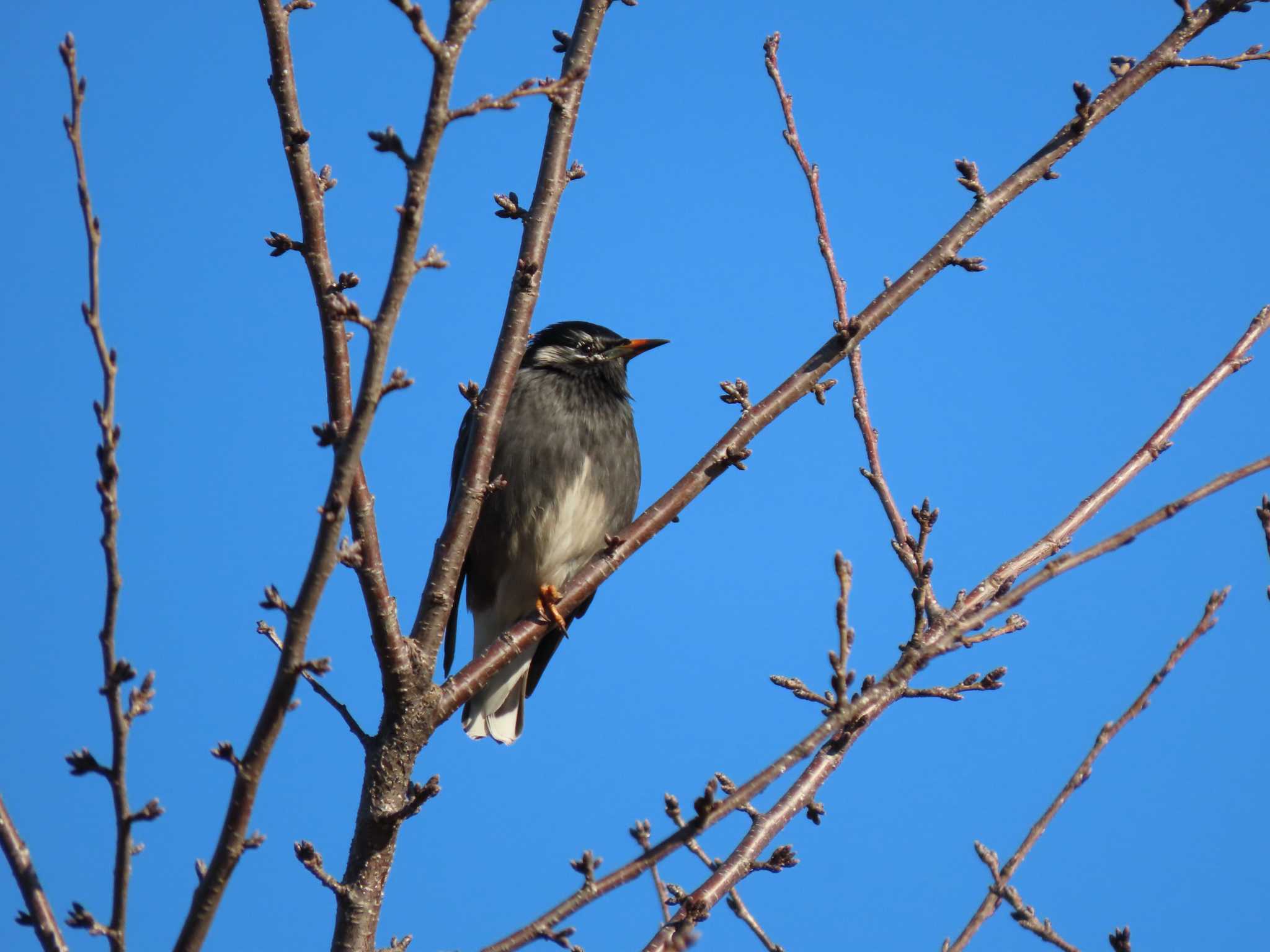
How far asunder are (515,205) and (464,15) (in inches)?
63.0

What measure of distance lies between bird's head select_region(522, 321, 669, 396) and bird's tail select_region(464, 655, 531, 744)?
A: 1.71 meters

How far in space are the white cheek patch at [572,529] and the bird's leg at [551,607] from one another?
1.31ft

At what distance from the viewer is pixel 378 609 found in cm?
354

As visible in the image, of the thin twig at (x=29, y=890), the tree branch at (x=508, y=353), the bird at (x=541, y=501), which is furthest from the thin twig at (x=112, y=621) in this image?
the bird at (x=541, y=501)

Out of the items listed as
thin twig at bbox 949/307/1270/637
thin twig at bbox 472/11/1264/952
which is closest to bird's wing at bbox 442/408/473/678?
thin twig at bbox 472/11/1264/952

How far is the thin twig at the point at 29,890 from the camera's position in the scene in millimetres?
2426

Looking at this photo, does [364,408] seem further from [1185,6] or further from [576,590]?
[1185,6]

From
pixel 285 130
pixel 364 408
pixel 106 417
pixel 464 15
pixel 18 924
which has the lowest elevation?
pixel 18 924

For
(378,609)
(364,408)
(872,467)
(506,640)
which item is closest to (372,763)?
(378,609)

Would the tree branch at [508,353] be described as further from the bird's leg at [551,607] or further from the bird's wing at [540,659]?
the bird's wing at [540,659]

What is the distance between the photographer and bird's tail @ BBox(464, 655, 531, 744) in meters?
7.11

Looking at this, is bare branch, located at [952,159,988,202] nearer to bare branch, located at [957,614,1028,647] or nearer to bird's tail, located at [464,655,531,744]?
bare branch, located at [957,614,1028,647]

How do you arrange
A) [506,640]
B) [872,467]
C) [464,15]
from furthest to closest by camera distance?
[506,640] → [872,467] → [464,15]

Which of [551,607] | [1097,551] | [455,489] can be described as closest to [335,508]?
[1097,551]
